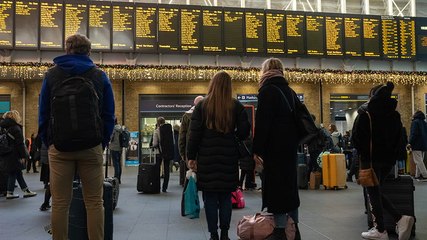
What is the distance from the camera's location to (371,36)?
1559 cm

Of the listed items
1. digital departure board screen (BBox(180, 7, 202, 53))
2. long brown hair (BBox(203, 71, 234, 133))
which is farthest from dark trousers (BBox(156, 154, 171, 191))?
digital departure board screen (BBox(180, 7, 202, 53))

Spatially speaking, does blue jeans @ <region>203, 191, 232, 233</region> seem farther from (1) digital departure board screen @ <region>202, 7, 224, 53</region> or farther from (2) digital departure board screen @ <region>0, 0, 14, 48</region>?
(2) digital departure board screen @ <region>0, 0, 14, 48</region>

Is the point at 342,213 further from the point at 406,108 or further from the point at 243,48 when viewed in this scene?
the point at 406,108

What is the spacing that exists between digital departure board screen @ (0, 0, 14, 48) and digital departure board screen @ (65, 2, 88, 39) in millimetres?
1705

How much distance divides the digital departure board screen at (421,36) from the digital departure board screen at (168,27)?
9.41 meters

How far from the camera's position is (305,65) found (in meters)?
15.8

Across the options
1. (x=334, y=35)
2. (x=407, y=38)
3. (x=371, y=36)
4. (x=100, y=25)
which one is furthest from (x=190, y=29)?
(x=407, y=38)

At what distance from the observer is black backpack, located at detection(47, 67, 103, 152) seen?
298cm

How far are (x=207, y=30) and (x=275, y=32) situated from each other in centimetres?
250

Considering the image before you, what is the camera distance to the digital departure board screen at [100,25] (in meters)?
13.6

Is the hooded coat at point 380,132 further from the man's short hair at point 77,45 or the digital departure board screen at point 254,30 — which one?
the digital departure board screen at point 254,30

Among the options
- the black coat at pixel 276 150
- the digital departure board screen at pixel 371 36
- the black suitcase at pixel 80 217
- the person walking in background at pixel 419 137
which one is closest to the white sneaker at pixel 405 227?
the black coat at pixel 276 150

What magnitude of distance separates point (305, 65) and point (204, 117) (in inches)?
491

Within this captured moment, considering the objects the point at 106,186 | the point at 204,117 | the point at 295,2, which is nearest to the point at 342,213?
the point at 204,117
